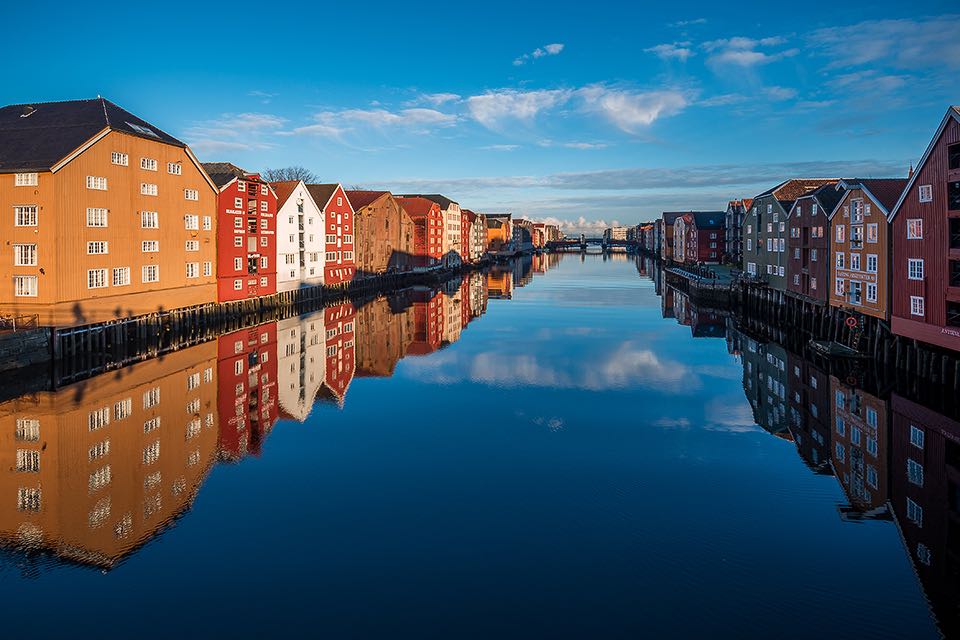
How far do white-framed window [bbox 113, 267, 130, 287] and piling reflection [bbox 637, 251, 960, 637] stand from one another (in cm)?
2774

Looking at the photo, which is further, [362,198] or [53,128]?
[362,198]

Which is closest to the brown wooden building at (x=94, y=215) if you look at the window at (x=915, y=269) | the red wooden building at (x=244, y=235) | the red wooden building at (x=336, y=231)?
the red wooden building at (x=244, y=235)

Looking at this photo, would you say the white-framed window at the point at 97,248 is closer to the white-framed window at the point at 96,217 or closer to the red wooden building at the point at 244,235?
the white-framed window at the point at 96,217

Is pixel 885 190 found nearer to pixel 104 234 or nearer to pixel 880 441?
pixel 880 441

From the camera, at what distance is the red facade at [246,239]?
41250mm

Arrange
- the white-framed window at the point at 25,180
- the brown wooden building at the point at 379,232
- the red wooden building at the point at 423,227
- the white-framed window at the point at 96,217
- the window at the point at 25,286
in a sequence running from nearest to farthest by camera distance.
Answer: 1. the window at the point at 25,286
2. the white-framed window at the point at 25,180
3. the white-framed window at the point at 96,217
4. the brown wooden building at the point at 379,232
5. the red wooden building at the point at 423,227

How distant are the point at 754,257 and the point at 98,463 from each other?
51245mm

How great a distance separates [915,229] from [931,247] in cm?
160

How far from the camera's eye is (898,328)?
27.1m

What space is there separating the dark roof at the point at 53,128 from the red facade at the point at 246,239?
21.8 ft

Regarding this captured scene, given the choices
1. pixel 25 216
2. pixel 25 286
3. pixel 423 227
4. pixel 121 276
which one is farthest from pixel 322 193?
pixel 25 286

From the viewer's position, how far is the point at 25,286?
91.9 ft

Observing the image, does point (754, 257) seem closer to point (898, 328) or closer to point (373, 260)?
point (898, 328)

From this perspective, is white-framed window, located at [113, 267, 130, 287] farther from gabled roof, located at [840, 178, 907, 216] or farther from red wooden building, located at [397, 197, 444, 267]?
red wooden building, located at [397, 197, 444, 267]
